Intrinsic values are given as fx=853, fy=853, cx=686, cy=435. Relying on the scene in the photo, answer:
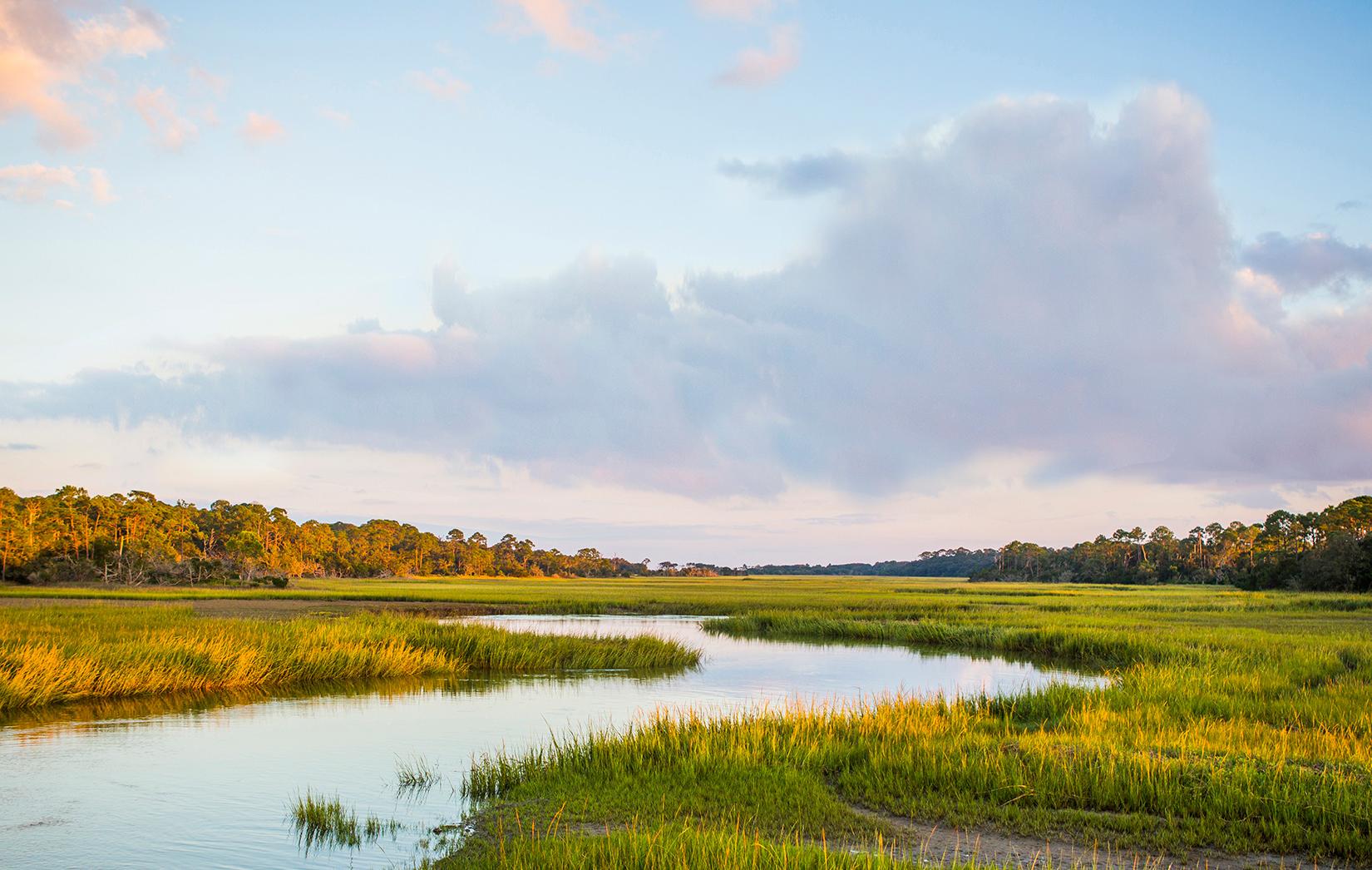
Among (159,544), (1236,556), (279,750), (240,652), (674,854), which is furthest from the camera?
(1236,556)

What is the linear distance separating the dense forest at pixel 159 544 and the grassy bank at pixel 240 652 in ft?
173

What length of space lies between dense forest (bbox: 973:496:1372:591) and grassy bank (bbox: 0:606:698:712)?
7061 centimetres

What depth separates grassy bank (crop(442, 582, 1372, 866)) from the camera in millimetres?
10086

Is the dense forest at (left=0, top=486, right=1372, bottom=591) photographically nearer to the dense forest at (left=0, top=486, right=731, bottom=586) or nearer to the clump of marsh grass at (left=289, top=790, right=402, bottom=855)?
the dense forest at (left=0, top=486, right=731, bottom=586)

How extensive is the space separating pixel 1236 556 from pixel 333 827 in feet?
523

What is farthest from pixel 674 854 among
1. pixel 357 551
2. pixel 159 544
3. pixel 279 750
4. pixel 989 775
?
pixel 357 551

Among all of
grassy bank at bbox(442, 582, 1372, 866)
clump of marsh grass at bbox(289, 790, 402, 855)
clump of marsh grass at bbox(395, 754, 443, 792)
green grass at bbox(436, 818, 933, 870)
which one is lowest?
clump of marsh grass at bbox(395, 754, 443, 792)

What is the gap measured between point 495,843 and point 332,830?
334 cm

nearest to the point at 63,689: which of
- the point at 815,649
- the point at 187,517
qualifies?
the point at 815,649

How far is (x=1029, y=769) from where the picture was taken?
11961 mm

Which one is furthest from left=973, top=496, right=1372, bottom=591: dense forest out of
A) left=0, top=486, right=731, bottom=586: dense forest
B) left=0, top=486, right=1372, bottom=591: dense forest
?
left=0, top=486, right=731, bottom=586: dense forest

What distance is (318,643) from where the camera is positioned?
27.1 m

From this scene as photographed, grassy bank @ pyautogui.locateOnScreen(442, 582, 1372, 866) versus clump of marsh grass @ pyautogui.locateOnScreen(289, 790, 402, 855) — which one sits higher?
grassy bank @ pyautogui.locateOnScreen(442, 582, 1372, 866)

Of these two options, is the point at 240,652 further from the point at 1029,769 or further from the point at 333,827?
the point at 1029,769
